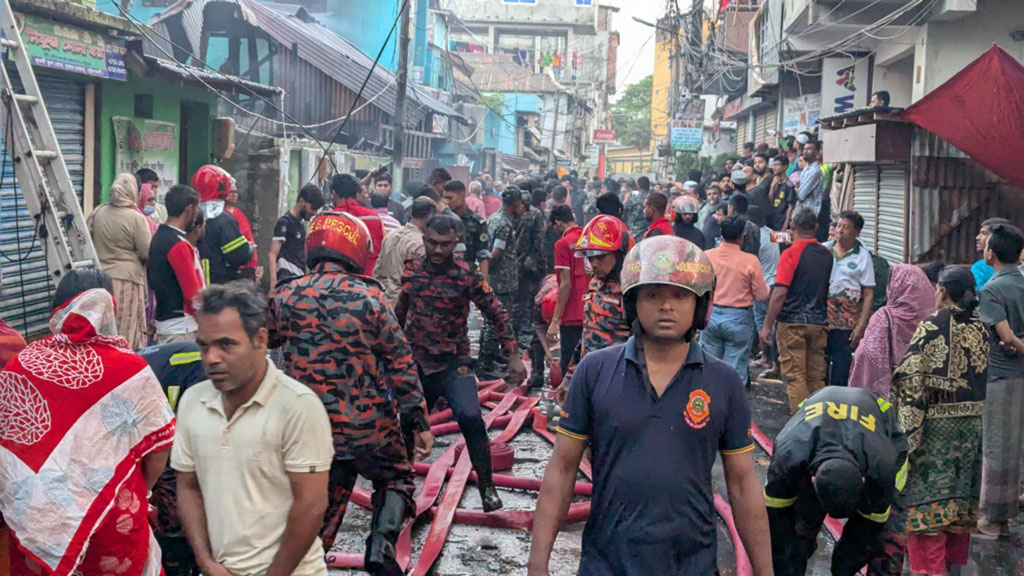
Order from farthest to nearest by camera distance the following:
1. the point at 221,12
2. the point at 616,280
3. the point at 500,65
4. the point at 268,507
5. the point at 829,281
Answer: the point at 500,65
the point at 221,12
the point at 829,281
the point at 616,280
the point at 268,507

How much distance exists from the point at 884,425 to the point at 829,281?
465cm

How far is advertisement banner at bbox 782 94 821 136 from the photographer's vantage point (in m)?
19.7

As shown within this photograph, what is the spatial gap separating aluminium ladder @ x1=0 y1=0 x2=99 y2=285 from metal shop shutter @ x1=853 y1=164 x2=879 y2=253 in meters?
8.99

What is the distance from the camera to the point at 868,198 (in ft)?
40.8

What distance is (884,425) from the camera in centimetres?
409

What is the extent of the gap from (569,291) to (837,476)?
16.1 feet

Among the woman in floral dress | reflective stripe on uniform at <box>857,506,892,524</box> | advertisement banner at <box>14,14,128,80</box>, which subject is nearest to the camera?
reflective stripe on uniform at <box>857,506,892,524</box>

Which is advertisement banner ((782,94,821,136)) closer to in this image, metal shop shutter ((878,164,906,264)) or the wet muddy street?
metal shop shutter ((878,164,906,264))

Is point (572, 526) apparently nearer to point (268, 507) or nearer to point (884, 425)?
point (884, 425)

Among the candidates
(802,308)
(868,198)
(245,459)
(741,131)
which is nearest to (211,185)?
(802,308)

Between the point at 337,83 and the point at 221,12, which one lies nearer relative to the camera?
the point at 221,12

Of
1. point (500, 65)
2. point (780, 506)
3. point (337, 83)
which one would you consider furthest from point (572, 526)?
point (500, 65)

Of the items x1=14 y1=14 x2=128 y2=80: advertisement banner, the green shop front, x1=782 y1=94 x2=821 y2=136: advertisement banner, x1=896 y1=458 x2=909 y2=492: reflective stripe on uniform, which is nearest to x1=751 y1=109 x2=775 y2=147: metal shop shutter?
x1=782 y1=94 x2=821 y2=136: advertisement banner

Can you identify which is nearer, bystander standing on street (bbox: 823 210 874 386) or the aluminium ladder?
the aluminium ladder
